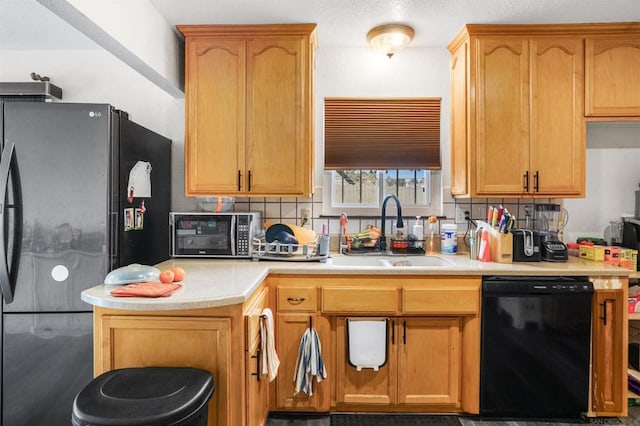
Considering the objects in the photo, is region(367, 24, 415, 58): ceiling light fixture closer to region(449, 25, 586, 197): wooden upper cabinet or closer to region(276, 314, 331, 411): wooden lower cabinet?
region(449, 25, 586, 197): wooden upper cabinet

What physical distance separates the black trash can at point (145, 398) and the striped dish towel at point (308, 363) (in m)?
0.75

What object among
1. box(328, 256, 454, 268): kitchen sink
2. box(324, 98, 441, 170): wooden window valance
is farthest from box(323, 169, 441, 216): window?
box(328, 256, 454, 268): kitchen sink

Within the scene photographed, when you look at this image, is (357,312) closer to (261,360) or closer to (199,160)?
(261,360)

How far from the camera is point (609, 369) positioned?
2.05 m

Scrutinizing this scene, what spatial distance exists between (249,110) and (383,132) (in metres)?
1.02

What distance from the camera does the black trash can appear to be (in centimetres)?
111

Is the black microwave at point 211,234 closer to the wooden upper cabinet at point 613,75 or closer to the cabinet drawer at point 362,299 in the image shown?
the cabinet drawer at point 362,299

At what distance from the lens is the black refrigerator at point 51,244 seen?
1.76m

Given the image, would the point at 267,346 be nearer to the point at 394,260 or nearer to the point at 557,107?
the point at 394,260

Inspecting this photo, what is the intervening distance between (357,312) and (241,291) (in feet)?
2.69

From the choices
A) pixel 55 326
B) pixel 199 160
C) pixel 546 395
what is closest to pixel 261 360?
pixel 55 326

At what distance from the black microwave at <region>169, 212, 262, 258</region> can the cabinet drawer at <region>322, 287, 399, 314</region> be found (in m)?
0.63

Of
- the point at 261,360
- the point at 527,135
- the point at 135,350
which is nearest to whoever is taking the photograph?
the point at 135,350

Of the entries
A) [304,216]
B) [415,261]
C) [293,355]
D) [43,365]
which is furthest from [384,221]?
[43,365]
